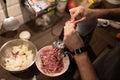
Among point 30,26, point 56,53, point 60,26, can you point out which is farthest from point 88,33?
point 30,26

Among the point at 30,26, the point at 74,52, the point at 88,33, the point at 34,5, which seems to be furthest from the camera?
the point at 30,26

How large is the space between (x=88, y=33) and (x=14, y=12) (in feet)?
1.63

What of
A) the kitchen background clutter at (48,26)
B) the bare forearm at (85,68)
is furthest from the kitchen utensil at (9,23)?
the bare forearm at (85,68)

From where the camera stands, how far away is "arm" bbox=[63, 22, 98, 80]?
811mm

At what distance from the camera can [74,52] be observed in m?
0.85

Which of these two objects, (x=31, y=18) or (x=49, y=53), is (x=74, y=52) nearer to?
(x=49, y=53)

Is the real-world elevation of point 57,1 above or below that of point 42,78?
above

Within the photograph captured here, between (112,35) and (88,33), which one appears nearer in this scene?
(88,33)

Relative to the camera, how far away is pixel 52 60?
107cm

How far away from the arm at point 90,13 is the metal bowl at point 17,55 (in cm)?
33

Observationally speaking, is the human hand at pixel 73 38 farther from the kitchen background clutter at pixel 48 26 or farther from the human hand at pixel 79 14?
the kitchen background clutter at pixel 48 26

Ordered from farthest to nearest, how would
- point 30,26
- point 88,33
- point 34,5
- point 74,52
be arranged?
point 30,26 → point 34,5 → point 88,33 → point 74,52

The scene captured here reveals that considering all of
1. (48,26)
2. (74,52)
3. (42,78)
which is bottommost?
(42,78)

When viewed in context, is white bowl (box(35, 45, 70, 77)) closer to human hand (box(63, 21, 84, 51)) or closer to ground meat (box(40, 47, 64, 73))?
ground meat (box(40, 47, 64, 73))
